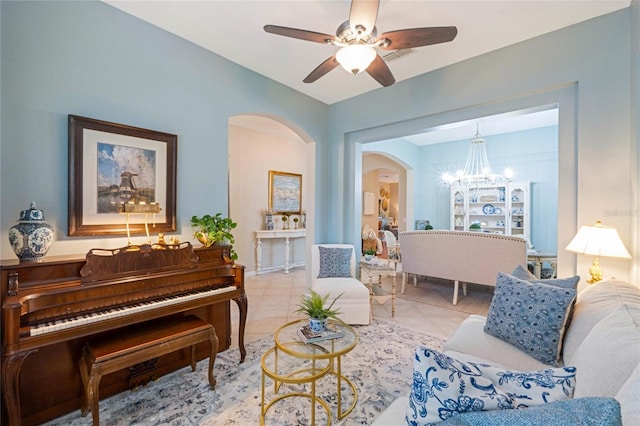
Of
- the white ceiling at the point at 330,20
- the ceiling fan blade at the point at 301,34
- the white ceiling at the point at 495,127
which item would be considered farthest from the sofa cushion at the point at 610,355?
the white ceiling at the point at 495,127

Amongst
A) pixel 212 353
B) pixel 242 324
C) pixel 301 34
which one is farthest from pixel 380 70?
pixel 212 353

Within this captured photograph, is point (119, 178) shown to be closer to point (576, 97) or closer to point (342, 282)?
point (342, 282)

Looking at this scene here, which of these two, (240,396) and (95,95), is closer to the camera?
(240,396)

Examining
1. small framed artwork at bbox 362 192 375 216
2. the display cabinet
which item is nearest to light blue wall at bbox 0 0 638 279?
the display cabinet

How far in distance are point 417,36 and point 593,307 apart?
77.9 inches

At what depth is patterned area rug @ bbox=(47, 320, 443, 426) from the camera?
179 centimetres

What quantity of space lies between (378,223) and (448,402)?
945cm

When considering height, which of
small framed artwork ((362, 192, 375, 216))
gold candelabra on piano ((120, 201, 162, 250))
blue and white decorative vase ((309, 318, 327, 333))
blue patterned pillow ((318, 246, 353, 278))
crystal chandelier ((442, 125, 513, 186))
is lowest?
blue and white decorative vase ((309, 318, 327, 333))

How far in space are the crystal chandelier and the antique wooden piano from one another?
18.6ft

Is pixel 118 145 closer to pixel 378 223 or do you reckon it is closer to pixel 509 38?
pixel 509 38

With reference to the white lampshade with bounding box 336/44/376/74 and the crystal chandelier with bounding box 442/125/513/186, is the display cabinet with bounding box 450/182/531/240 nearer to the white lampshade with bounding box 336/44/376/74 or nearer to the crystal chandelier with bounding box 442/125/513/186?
the crystal chandelier with bounding box 442/125/513/186

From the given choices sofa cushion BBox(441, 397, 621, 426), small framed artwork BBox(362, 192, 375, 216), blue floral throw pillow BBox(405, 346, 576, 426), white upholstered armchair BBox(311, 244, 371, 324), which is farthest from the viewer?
small framed artwork BBox(362, 192, 375, 216)

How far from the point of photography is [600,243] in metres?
2.13

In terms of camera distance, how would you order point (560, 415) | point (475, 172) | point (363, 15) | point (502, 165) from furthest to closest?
point (475, 172) < point (502, 165) < point (363, 15) < point (560, 415)
